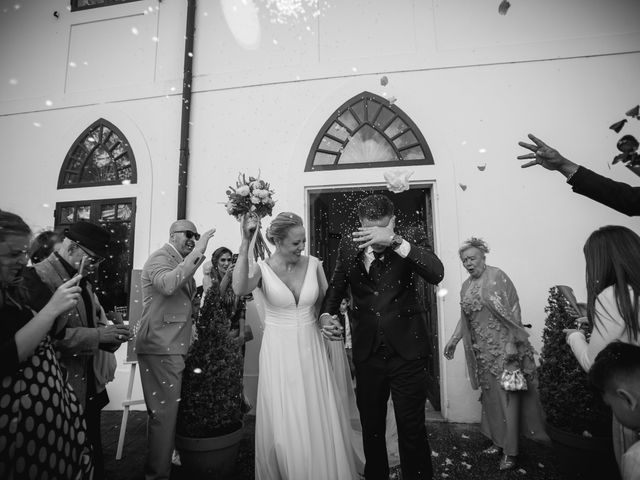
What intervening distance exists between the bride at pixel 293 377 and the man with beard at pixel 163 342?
770mm

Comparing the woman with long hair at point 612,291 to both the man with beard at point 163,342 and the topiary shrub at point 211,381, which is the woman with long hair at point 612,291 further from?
the man with beard at point 163,342

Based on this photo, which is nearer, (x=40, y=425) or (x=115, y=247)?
(x=40, y=425)

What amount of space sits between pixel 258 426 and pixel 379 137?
14.1 feet

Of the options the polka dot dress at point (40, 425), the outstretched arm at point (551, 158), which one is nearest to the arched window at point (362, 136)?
the outstretched arm at point (551, 158)

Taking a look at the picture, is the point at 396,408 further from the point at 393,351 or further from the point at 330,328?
the point at 330,328

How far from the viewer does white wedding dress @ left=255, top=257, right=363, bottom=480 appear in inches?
109

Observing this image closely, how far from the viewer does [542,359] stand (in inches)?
142

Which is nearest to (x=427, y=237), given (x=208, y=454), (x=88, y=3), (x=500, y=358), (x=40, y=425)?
(x=500, y=358)

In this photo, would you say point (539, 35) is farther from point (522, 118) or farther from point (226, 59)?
point (226, 59)

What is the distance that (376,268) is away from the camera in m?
2.83

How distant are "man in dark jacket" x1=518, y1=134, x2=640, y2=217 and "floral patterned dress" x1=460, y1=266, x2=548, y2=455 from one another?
202 cm

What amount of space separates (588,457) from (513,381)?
826 mm

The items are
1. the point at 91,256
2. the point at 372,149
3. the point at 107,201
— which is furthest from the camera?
the point at 107,201

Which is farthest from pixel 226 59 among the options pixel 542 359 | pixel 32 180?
pixel 542 359
